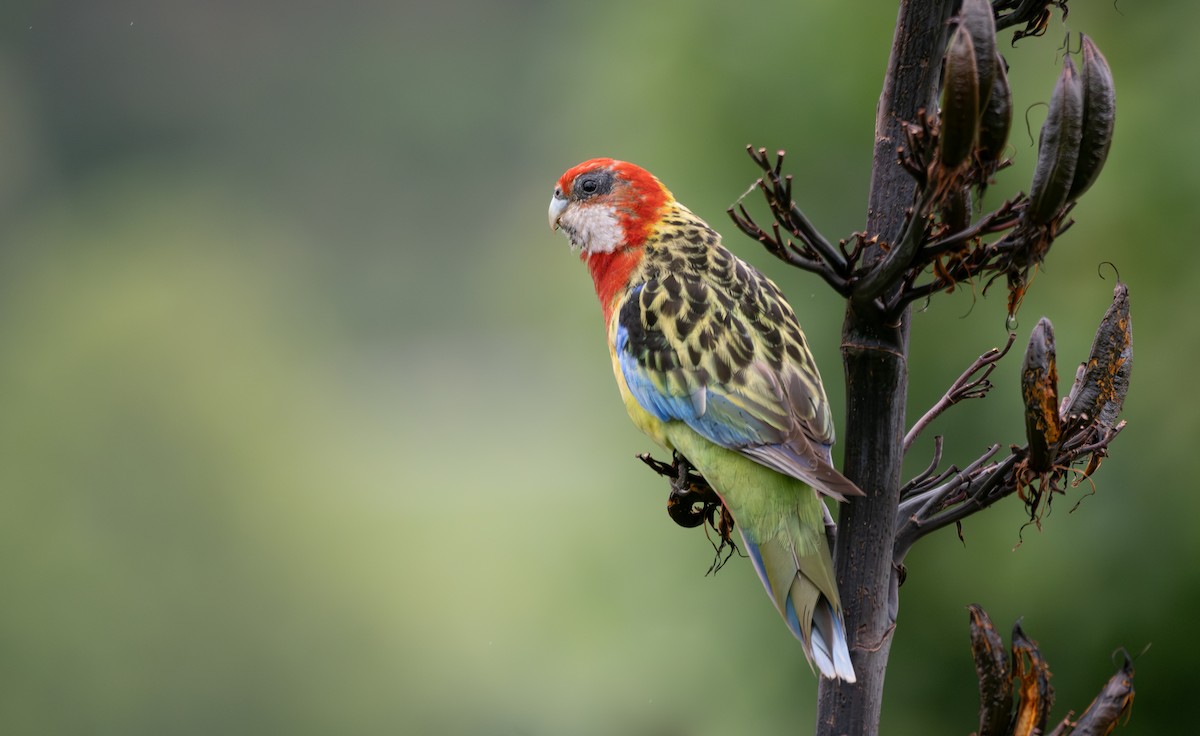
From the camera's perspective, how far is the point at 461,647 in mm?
6289

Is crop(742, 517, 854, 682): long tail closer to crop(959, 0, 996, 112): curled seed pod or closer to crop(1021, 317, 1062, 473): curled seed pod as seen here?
crop(1021, 317, 1062, 473): curled seed pod

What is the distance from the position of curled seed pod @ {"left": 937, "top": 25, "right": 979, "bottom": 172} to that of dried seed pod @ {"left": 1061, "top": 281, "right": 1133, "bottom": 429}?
0.53 meters

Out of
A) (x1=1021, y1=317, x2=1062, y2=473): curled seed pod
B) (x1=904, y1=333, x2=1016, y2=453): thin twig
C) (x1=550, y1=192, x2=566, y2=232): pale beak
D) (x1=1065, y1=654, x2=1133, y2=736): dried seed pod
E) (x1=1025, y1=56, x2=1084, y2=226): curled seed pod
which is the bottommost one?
(x1=1065, y1=654, x2=1133, y2=736): dried seed pod

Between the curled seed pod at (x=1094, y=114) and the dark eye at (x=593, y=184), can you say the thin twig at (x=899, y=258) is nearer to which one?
the curled seed pod at (x=1094, y=114)

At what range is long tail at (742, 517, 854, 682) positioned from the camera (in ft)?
6.04

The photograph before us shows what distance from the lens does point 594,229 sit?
291 centimetres

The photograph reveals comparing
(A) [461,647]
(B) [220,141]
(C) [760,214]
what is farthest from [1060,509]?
(B) [220,141]

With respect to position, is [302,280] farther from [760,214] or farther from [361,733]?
[760,214]

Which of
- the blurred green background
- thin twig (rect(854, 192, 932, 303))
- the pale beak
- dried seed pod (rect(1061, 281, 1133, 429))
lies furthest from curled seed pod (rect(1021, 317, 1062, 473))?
the blurred green background

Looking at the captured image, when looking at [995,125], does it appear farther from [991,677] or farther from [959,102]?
[991,677]

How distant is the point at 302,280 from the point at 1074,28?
24.9ft

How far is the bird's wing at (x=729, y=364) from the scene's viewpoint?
2.17 meters

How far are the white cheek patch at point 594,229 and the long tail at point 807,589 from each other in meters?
1.00

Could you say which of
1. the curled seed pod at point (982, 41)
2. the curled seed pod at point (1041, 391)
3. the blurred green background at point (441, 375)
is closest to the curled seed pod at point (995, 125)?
the curled seed pod at point (982, 41)
